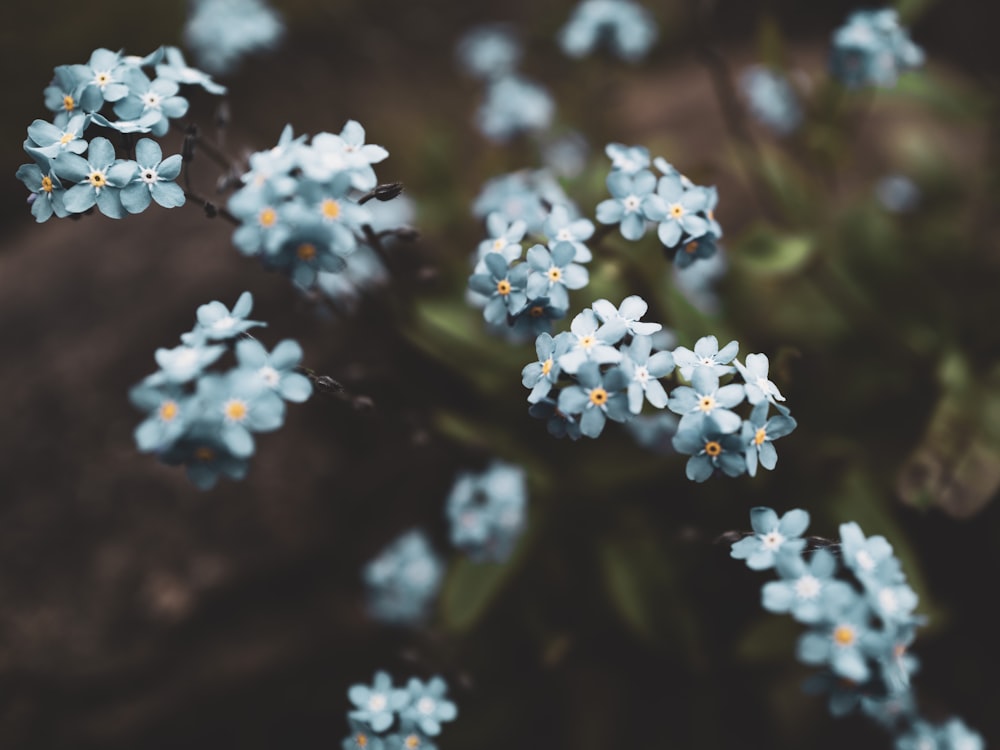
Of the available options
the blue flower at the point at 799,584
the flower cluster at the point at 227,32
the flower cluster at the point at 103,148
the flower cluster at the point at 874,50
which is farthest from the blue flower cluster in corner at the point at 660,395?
the flower cluster at the point at 227,32

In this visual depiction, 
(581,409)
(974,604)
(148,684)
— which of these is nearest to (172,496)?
(148,684)

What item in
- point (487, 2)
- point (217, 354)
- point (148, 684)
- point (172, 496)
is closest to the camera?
point (217, 354)

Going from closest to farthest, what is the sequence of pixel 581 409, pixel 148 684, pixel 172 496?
1. pixel 581 409
2. pixel 148 684
3. pixel 172 496

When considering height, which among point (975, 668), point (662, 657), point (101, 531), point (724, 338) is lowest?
point (101, 531)

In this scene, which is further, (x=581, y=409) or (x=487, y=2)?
(x=487, y=2)

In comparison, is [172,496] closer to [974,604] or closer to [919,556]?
[919,556]

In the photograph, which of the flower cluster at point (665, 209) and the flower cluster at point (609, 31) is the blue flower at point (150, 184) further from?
the flower cluster at point (609, 31)

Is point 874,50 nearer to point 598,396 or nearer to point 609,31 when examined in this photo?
point 609,31
